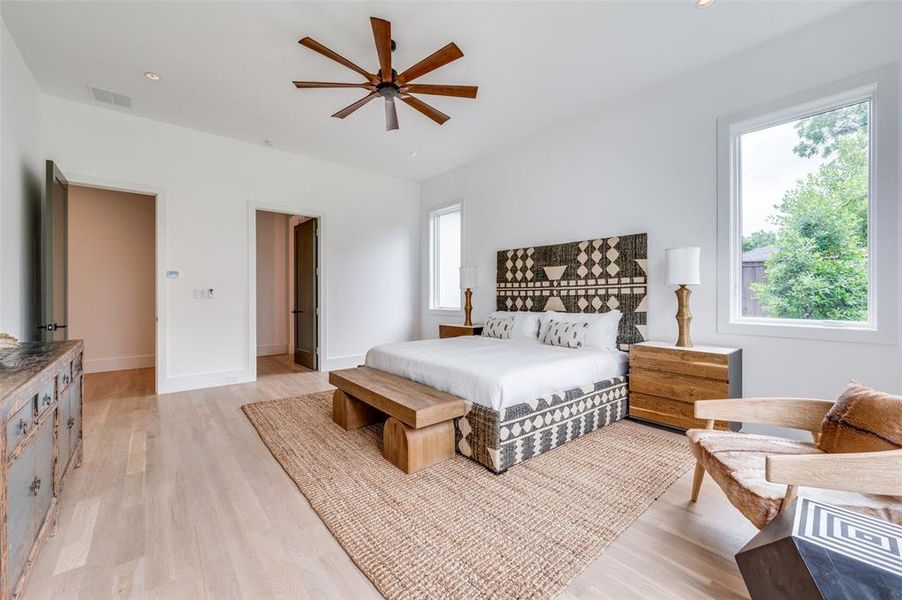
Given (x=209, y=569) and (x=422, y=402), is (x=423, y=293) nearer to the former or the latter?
(x=422, y=402)

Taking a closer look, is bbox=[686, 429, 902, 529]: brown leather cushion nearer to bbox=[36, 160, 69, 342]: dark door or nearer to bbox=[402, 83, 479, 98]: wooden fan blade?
bbox=[402, 83, 479, 98]: wooden fan blade

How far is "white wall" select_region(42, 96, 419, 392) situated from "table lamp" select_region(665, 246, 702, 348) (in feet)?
13.4

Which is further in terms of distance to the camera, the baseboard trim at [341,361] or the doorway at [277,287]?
the doorway at [277,287]

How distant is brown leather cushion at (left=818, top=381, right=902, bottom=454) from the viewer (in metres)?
1.36

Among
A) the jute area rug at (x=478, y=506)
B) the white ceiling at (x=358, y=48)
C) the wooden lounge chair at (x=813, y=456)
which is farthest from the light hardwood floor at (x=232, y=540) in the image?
the white ceiling at (x=358, y=48)

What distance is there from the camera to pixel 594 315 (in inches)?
143

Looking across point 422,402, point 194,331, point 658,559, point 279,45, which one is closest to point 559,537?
point 658,559

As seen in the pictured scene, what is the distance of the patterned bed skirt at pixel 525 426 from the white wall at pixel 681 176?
120 centimetres

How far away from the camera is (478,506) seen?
6.28ft

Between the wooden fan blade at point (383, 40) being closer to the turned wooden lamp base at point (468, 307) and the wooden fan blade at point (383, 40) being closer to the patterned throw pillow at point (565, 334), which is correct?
the patterned throw pillow at point (565, 334)

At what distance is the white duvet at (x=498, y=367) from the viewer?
7.77 feet

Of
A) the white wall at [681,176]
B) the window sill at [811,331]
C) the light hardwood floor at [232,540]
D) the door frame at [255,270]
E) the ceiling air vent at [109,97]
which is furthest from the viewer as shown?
the door frame at [255,270]

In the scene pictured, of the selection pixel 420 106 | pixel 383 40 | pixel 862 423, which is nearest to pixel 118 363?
pixel 420 106

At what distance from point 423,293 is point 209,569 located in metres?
4.97
